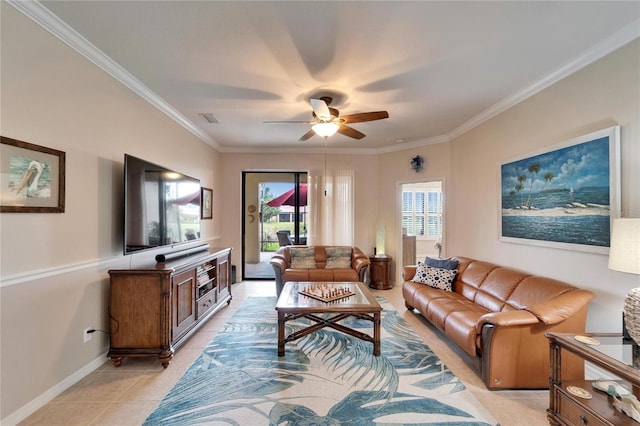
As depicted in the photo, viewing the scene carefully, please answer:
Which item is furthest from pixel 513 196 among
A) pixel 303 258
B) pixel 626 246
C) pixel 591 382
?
pixel 303 258

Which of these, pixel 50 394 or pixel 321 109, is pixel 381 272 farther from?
pixel 50 394

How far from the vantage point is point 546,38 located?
84.9 inches

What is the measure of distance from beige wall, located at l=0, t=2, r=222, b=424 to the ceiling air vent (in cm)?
95

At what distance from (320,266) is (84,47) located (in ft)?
13.7

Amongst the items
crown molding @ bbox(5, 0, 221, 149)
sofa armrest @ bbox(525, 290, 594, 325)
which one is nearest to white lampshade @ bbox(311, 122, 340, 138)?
crown molding @ bbox(5, 0, 221, 149)

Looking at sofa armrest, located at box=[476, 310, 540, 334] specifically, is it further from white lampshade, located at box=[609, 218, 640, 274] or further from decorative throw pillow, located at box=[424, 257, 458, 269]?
decorative throw pillow, located at box=[424, 257, 458, 269]

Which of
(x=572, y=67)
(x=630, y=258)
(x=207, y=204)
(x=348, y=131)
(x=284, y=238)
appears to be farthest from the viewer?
(x=284, y=238)

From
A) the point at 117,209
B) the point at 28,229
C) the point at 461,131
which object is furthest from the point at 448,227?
the point at 28,229

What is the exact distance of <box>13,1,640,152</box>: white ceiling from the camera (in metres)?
1.87

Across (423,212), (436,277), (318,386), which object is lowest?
(318,386)

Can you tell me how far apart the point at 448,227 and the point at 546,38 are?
10.3 feet

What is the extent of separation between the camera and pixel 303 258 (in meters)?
5.05

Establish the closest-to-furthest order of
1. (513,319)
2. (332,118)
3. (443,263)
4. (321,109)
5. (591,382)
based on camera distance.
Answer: (591,382), (513,319), (321,109), (332,118), (443,263)

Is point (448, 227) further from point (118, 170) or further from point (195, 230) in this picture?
point (118, 170)
